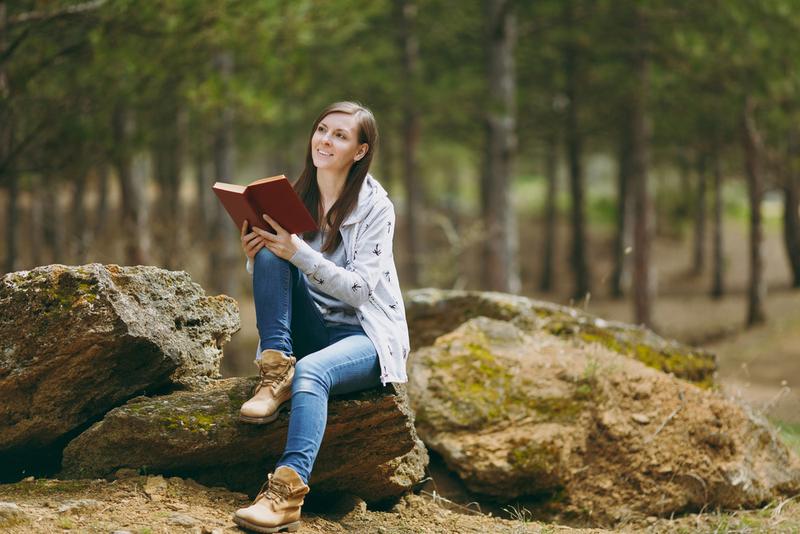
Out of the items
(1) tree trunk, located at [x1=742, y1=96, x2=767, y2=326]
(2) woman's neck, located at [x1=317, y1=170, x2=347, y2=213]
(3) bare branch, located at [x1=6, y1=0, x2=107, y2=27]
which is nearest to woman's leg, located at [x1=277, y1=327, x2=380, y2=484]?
(2) woman's neck, located at [x1=317, y1=170, x2=347, y2=213]

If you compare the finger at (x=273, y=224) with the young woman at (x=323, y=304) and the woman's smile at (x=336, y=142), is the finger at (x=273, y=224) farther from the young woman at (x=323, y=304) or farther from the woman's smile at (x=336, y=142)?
the woman's smile at (x=336, y=142)

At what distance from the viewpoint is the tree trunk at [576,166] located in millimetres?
16766

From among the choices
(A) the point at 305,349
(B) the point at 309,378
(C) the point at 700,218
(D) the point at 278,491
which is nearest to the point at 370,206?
(A) the point at 305,349

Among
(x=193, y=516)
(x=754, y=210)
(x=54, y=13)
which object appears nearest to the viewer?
(x=193, y=516)

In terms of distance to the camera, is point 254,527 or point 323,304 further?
point 323,304

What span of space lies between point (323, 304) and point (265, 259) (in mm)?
366

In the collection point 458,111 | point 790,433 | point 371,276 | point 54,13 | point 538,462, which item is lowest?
point 790,433

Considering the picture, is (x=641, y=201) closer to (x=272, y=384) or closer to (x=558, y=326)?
(x=558, y=326)

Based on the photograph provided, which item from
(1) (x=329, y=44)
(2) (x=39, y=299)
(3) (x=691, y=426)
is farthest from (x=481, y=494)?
(1) (x=329, y=44)

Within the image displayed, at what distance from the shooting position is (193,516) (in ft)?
11.3

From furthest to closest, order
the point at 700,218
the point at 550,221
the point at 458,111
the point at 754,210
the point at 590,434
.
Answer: the point at 700,218 < the point at 550,221 < the point at 754,210 < the point at 458,111 < the point at 590,434

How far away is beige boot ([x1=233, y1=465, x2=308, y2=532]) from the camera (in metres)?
3.35

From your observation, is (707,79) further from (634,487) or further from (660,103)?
(634,487)

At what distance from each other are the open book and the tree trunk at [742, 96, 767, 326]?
12.9 m
